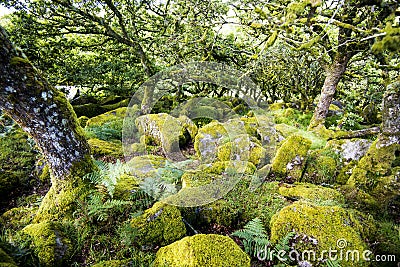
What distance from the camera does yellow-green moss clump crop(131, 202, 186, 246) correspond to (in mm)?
3086

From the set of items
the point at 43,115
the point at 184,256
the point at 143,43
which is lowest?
the point at 184,256

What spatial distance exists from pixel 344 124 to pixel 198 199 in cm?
674

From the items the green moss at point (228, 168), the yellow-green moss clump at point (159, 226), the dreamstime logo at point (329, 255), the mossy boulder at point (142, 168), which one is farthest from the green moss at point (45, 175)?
the dreamstime logo at point (329, 255)

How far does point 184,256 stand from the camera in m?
2.39

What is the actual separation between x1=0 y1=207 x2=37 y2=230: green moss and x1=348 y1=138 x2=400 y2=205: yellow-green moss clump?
230 inches

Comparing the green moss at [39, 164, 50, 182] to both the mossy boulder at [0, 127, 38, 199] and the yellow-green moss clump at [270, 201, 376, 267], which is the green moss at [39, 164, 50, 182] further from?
the yellow-green moss clump at [270, 201, 376, 267]

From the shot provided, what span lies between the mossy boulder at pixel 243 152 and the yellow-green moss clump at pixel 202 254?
376 cm

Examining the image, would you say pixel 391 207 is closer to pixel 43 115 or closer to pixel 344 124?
pixel 344 124

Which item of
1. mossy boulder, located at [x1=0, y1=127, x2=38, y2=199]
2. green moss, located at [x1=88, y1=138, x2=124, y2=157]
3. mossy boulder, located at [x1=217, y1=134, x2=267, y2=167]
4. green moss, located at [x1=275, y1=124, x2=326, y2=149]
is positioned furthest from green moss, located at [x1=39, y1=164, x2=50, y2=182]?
green moss, located at [x1=275, y1=124, x2=326, y2=149]

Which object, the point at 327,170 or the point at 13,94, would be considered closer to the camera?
the point at 13,94

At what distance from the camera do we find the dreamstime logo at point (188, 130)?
4.16m

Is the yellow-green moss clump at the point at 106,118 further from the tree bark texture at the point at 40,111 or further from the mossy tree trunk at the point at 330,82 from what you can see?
the mossy tree trunk at the point at 330,82

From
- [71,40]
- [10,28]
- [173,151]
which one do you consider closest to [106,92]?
[71,40]

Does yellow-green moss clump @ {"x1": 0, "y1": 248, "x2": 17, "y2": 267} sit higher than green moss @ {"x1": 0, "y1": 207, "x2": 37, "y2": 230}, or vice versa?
yellow-green moss clump @ {"x1": 0, "y1": 248, "x2": 17, "y2": 267}
